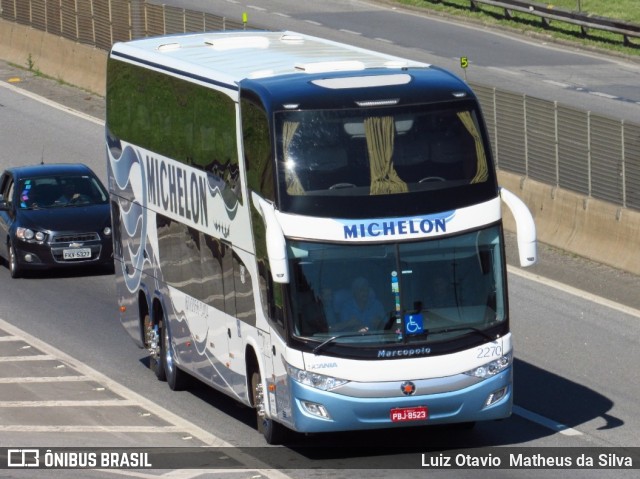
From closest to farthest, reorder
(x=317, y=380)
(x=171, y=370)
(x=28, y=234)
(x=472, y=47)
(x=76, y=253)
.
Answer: (x=317, y=380), (x=171, y=370), (x=76, y=253), (x=28, y=234), (x=472, y=47)

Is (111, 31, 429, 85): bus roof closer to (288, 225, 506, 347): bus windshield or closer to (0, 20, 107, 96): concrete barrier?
(288, 225, 506, 347): bus windshield

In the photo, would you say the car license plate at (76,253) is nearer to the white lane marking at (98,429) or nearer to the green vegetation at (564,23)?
the white lane marking at (98,429)

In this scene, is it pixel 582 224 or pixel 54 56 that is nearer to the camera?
pixel 582 224

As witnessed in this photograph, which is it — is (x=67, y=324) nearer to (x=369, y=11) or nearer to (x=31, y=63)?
(x=31, y=63)

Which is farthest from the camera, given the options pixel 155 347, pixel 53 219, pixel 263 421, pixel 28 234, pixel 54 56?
pixel 54 56

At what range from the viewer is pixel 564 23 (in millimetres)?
51312

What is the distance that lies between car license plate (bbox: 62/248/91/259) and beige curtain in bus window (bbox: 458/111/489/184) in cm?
1161

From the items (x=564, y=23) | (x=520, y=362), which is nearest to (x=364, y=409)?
(x=520, y=362)

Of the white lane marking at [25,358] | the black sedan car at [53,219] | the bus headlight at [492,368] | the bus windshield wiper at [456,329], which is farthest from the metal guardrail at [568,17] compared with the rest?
the bus windshield wiper at [456,329]

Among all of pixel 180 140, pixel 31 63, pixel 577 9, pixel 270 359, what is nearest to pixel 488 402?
pixel 270 359

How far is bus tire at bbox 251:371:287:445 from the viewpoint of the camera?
54.3 feet

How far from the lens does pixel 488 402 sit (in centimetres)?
1583

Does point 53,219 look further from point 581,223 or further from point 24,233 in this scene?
point 581,223

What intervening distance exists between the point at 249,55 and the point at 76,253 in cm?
884
